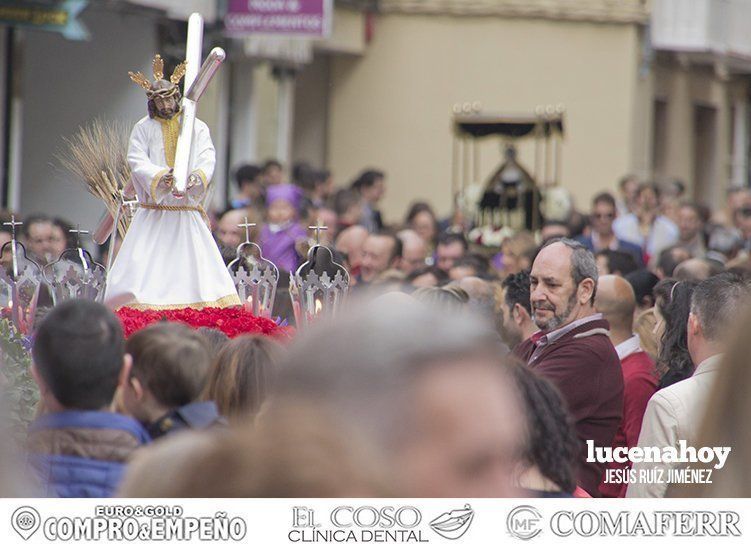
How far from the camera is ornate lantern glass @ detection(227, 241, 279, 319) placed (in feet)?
23.0

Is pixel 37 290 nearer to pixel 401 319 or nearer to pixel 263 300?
pixel 263 300

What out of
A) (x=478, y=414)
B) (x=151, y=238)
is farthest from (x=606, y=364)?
(x=478, y=414)

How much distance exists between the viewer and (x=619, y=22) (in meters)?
22.0

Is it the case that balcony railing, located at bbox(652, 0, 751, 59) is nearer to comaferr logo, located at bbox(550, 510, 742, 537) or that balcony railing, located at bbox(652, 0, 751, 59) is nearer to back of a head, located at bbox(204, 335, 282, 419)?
back of a head, located at bbox(204, 335, 282, 419)

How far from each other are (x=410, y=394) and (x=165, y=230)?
4524 millimetres

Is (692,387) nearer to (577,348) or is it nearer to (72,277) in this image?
(577,348)

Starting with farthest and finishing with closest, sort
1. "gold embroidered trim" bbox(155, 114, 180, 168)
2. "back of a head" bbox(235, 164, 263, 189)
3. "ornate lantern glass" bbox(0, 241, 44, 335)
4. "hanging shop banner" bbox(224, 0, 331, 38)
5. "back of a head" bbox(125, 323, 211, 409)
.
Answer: "hanging shop banner" bbox(224, 0, 331, 38) < "back of a head" bbox(235, 164, 263, 189) < "gold embroidered trim" bbox(155, 114, 180, 168) < "ornate lantern glass" bbox(0, 241, 44, 335) < "back of a head" bbox(125, 323, 211, 409)

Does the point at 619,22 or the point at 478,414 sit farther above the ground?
the point at 619,22

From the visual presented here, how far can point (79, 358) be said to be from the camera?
12.2ft

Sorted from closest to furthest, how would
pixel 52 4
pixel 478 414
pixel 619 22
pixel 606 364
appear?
pixel 478 414
pixel 606 364
pixel 52 4
pixel 619 22

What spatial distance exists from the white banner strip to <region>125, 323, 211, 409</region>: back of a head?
461 millimetres

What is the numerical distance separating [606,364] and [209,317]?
1562 millimetres

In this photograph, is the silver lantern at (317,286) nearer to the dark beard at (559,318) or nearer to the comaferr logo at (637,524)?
the dark beard at (559,318)

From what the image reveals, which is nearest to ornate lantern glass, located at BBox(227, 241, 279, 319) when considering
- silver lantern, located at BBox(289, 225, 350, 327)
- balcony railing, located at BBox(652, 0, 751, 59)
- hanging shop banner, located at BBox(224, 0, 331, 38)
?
silver lantern, located at BBox(289, 225, 350, 327)
